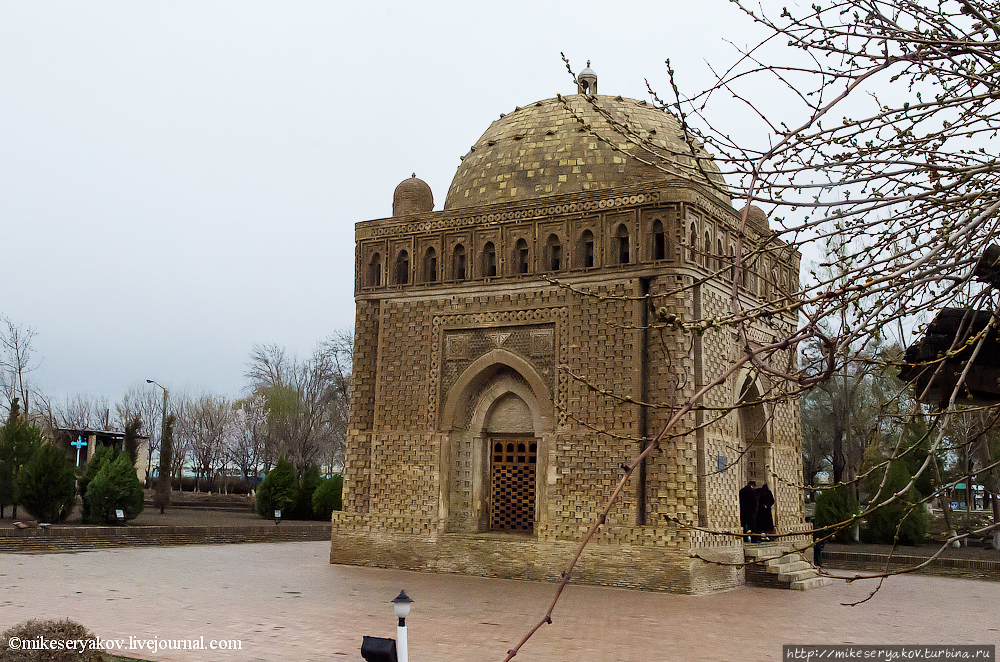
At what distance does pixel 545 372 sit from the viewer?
14203mm

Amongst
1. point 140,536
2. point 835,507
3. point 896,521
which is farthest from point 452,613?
point 896,521

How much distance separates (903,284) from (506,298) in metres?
11.3

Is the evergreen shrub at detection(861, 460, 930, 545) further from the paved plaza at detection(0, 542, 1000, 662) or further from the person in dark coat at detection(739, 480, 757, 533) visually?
the person in dark coat at detection(739, 480, 757, 533)

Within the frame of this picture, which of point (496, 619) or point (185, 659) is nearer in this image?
point (185, 659)

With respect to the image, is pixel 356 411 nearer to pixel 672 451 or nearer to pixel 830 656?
pixel 672 451

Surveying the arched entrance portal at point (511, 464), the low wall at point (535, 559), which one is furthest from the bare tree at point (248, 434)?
the arched entrance portal at point (511, 464)

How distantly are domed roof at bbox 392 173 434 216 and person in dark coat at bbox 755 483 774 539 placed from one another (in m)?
7.49

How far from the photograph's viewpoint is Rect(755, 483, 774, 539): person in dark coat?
48.2ft

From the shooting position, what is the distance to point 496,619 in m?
9.90

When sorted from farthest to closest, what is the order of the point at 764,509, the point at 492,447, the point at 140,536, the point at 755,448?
the point at 140,536
the point at 755,448
the point at 492,447
the point at 764,509

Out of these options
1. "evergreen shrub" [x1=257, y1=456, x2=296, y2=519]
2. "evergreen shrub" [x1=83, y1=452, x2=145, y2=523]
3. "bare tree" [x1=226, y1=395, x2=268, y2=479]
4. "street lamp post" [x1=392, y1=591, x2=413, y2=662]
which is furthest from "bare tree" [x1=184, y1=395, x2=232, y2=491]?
"street lamp post" [x1=392, y1=591, x2=413, y2=662]

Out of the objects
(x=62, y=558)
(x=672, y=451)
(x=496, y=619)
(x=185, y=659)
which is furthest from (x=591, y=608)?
(x=62, y=558)

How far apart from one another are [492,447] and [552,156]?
197 inches

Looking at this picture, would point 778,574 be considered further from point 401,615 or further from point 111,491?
point 111,491
